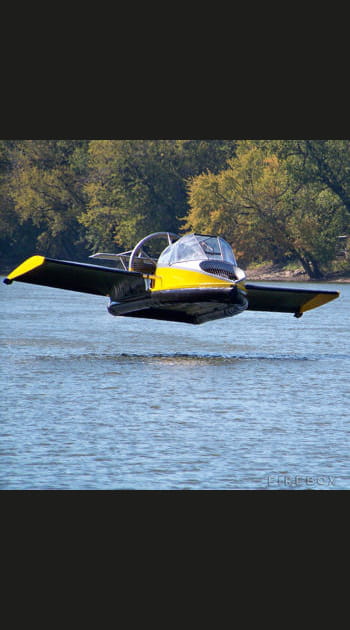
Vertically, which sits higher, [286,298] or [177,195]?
[286,298]

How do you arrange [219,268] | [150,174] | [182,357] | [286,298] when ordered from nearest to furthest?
[219,268], [182,357], [286,298], [150,174]

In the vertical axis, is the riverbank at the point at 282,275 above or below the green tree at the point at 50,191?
below

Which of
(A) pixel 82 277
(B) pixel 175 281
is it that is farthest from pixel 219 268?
(A) pixel 82 277

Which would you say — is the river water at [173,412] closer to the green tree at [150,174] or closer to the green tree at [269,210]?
the green tree at [269,210]

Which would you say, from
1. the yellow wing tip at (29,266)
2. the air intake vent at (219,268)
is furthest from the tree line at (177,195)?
the air intake vent at (219,268)

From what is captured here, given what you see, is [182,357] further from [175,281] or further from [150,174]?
[150,174]

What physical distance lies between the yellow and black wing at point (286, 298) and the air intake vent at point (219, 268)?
4518 mm

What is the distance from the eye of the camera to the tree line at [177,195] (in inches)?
4313

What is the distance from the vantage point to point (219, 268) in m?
31.4

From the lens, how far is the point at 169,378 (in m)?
29.9

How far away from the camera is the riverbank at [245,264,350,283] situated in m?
110

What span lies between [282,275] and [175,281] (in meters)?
81.9

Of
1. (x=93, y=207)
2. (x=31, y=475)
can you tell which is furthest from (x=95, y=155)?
(x=31, y=475)

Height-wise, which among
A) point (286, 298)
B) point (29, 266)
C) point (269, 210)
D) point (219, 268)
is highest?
point (29, 266)
